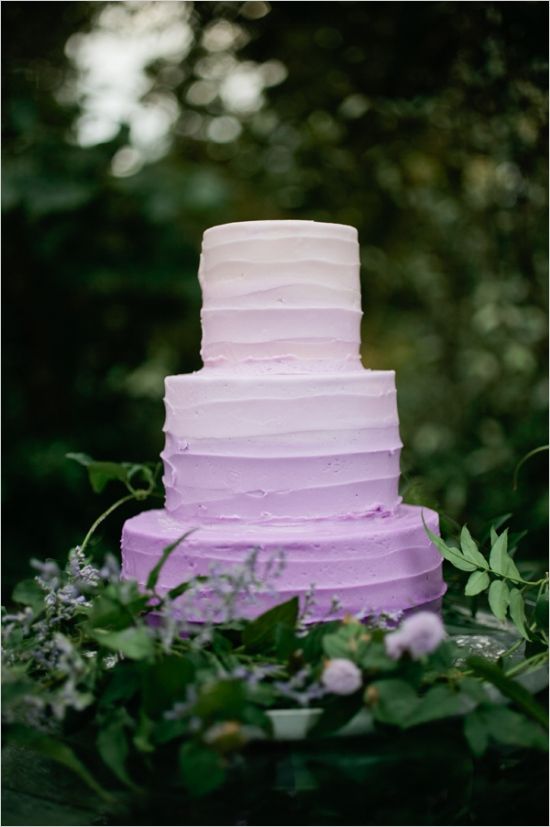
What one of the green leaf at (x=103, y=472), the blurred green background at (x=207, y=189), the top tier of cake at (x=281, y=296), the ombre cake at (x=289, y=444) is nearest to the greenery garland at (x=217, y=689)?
the ombre cake at (x=289, y=444)

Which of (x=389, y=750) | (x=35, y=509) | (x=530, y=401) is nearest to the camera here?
(x=389, y=750)

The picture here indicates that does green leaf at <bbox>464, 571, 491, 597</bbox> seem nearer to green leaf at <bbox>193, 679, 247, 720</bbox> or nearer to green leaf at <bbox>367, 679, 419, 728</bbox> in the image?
green leaf at <bbox>367, 679, 419, 728</bbox>

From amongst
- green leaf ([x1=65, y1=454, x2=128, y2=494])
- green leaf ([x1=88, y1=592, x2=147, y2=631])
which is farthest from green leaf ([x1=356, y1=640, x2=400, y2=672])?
green leaf ([x1=65, y1=454, x2=128, y2=494])

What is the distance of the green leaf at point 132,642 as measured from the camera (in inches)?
33.3

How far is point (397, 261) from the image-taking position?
3898 millimetres

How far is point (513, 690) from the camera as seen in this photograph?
2.89 ft

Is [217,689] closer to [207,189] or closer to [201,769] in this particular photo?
[201,769]

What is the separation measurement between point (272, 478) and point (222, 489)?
0.08 m

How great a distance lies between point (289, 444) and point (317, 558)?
0.17m

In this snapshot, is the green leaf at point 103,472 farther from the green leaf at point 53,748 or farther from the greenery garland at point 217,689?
the green leaf at point 53,748

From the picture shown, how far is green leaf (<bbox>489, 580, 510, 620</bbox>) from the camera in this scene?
1118 millimetres

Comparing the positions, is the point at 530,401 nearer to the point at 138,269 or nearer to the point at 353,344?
the point at 138,269

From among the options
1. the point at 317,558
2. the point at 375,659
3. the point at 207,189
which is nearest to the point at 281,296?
the point at 317,558

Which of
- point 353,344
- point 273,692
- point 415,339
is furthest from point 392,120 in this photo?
point 273,692
